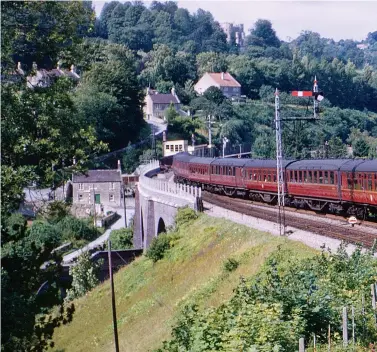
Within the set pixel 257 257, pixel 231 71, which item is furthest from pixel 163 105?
pixel 257 257

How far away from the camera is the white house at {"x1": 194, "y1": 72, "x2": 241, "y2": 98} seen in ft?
365

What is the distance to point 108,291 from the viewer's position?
1261 inches

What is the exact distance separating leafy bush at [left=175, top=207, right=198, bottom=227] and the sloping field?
538 mm

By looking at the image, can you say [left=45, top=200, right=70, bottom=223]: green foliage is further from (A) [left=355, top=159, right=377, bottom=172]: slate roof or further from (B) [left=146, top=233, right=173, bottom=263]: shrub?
(B) [left=146, top=233, right=173, bottom=263]: shrub

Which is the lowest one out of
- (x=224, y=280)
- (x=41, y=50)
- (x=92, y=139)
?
(x=224, y=280)

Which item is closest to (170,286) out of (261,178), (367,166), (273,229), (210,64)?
(273,229)

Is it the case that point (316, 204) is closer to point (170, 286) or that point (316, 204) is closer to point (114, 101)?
point (170, 286)

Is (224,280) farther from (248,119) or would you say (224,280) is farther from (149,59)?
(149,59)

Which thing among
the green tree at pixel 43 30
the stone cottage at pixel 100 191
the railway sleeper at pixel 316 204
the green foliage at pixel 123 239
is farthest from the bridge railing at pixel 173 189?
the green tree at pixel 43 30

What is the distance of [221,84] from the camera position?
111m

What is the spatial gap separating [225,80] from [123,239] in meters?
65.9

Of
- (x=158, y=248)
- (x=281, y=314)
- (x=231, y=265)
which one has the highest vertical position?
(x=281, y=314)

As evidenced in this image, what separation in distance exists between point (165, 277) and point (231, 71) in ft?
321

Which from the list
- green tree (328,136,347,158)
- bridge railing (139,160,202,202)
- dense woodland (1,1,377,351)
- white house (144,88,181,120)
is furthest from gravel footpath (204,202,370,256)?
white house (144,88,181,120)
